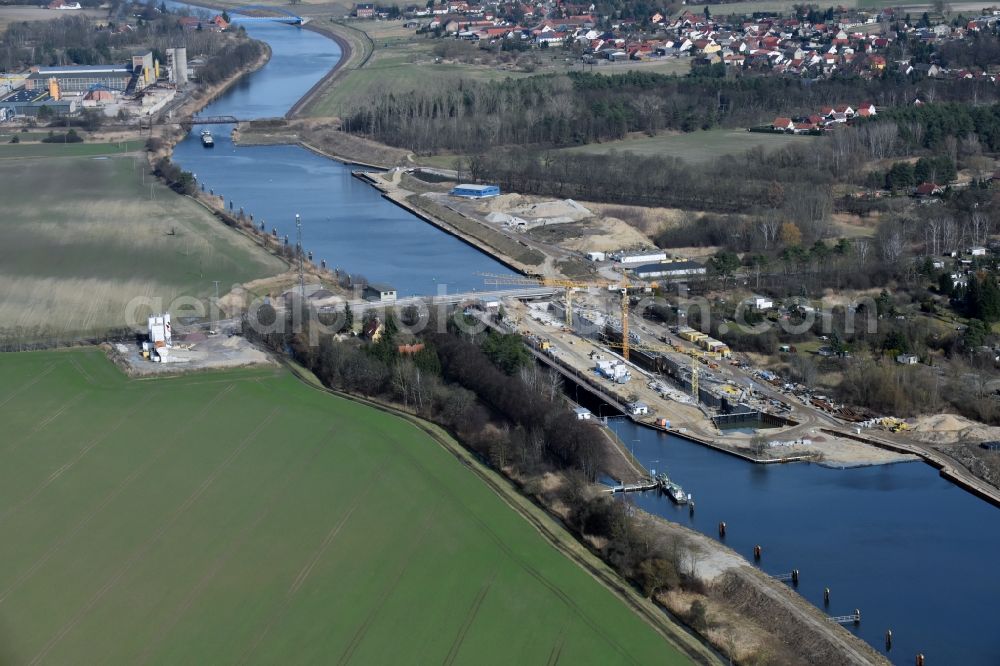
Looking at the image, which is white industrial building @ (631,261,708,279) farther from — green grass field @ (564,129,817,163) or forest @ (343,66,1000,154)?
forest @ (343,66,1000,154)

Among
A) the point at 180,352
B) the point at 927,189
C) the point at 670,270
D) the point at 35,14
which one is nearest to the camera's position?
the point at 180,352

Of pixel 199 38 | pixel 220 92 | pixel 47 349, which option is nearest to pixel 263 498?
pixel 47 349

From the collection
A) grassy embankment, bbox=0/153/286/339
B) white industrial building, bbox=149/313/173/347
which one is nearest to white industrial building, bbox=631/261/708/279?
grassy embankment, bbox=0/153/286/339

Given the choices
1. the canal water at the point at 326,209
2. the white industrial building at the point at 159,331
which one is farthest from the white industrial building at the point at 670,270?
the white industrial building at the point at 159,331

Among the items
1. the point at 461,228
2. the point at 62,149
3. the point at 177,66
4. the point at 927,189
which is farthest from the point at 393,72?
the point at 927,189

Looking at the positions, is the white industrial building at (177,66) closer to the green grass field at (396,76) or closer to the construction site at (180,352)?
the green grass field at (396,76)

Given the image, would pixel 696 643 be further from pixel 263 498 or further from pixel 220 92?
pixel 220 92

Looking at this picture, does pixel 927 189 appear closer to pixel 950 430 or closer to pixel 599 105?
pixel 599 105
